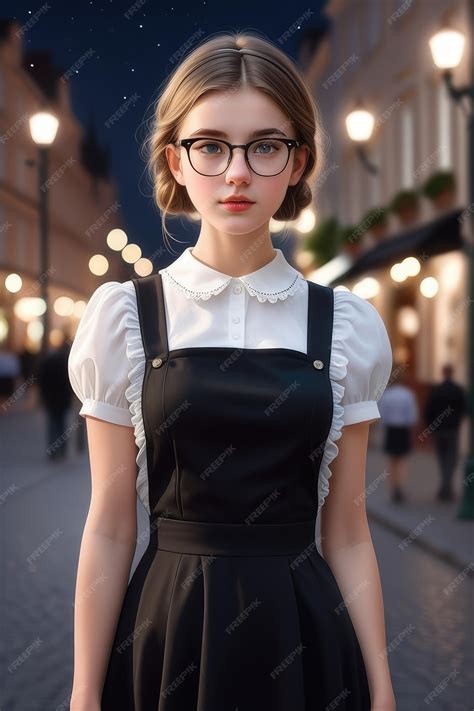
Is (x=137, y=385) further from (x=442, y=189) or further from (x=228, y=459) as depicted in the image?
(x=442, y=189)

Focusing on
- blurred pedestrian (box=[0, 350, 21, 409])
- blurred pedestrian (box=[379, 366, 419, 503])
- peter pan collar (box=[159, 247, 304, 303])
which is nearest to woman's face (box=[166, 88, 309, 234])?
peter pan collar (box=[159, 247, 304, 303])

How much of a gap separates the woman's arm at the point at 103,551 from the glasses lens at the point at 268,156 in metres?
0.56

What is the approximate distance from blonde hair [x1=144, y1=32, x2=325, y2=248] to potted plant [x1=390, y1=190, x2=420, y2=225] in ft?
63.9

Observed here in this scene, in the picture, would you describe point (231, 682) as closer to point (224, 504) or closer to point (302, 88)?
point (224, 504)

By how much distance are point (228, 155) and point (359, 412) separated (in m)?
0.56

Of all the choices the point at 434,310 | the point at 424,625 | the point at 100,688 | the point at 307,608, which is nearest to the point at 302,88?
the point at 307,608

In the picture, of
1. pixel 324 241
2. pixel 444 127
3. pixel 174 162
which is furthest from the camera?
pixel 324 241

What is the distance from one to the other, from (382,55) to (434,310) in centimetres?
719

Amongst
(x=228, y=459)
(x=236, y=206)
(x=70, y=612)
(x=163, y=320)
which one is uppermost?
(x=236, y=206)

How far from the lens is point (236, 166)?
2.17m

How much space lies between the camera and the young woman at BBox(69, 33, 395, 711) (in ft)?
6.95

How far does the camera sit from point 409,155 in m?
23.1

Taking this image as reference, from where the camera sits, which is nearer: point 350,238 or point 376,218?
point 376,218

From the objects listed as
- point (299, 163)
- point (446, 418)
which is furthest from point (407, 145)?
point (299, 163)
